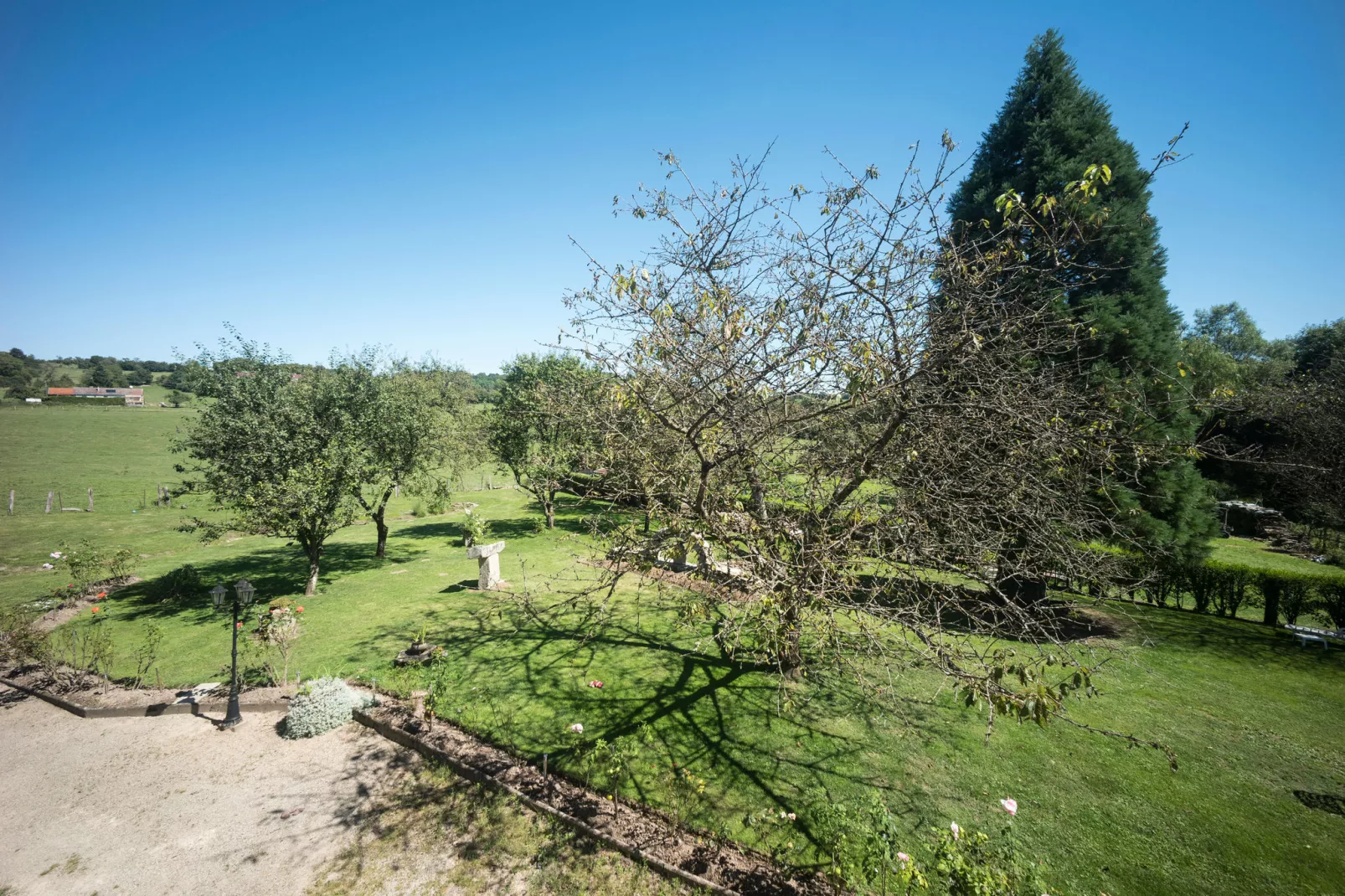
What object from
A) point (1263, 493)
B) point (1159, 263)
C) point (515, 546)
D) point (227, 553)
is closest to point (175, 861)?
point (515, 546)

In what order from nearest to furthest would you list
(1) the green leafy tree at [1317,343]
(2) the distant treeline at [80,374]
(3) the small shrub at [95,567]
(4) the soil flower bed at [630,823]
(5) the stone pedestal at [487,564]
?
(4) the soil flower bed at [630,823] → (3) the small shrub at [95,567] → (5) the stone pedestal at [487,564] → (1) the green leafy tree at [1317,343] → (2) the distant treeline at [80,374]

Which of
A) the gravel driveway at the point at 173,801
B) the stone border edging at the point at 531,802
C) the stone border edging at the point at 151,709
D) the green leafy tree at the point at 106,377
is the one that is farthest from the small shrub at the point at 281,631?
the green leafy tree at the point at 106,377

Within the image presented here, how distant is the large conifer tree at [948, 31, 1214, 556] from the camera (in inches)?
378

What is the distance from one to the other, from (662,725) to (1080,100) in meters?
14.1

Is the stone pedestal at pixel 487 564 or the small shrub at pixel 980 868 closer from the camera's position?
the small shrub at pixel 980 868

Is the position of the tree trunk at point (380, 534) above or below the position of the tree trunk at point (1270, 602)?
below

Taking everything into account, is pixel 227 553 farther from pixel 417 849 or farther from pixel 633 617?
pixel 417 849

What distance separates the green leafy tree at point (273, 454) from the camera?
1134 centimetres

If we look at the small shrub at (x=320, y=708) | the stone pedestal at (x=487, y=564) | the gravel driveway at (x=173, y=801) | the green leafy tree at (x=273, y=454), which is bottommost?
the gravel driveway at (x=173, y=801)

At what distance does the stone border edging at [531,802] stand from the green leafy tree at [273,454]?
615cm

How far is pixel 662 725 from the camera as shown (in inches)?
276

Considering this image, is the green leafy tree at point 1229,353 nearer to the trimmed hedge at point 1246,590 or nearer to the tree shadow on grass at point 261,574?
the trimmed hedge at point 1246,590

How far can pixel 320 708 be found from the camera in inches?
292

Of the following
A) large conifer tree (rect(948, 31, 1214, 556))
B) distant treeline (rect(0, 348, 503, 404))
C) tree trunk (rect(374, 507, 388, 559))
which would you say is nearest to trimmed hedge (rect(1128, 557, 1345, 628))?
large conifer tree (rect(948, 31, 1214, 556))
